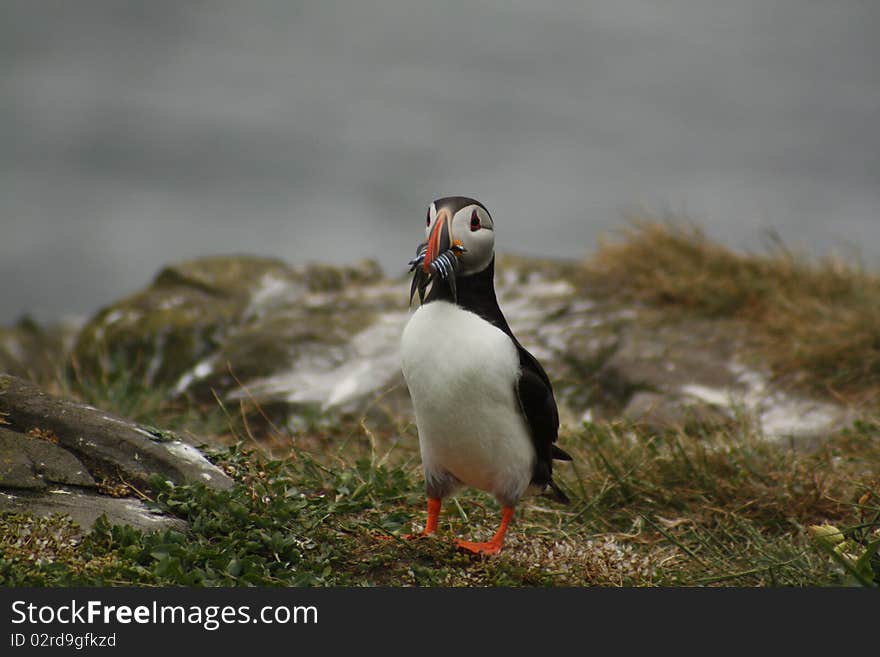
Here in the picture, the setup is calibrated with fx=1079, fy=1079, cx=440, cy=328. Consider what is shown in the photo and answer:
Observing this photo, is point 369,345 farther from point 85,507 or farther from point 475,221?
point 85,507

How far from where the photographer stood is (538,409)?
4.90m

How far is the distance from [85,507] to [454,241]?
192cm

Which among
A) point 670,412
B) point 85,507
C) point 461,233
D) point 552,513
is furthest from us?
point 670,412

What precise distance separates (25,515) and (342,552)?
4.36 feet

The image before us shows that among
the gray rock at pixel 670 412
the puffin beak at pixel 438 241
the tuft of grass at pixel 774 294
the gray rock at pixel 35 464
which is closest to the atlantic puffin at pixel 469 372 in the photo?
the puffin beak at pixel 438 241

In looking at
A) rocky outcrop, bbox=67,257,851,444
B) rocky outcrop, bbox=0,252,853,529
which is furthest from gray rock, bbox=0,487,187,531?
rocky outcrop, bbox=67,257,851,444

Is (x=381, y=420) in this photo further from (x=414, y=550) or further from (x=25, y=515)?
(x=25, y=515)

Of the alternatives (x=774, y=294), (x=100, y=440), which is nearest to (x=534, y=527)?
(x=100, y=440)

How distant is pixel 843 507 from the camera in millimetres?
6098

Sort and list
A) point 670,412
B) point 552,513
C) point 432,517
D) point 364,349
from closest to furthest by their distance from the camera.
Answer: point 432,517, point 552,513, point 670,412, point 364,349

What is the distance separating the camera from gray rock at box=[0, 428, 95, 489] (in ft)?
15.0

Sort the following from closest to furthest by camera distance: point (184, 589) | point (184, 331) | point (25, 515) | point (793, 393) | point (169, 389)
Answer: point (184, 589) → point (25, 515) → point (793, 393) → point (169, 389) → point (184, 331)

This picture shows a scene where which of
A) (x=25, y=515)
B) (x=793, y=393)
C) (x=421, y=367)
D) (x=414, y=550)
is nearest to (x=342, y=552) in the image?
(x=414, y=550)

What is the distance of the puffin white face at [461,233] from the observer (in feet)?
15.0
